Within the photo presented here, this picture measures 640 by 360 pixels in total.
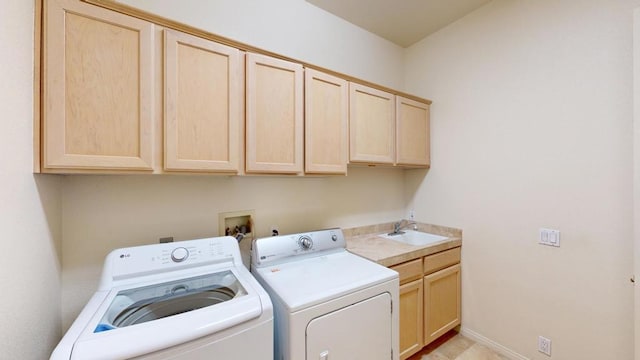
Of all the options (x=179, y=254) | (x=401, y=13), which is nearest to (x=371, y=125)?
(x=401, y=13)

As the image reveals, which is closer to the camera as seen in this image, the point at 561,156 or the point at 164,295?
the point at 164,295

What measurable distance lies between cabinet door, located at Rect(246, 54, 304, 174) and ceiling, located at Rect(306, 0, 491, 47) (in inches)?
39.8

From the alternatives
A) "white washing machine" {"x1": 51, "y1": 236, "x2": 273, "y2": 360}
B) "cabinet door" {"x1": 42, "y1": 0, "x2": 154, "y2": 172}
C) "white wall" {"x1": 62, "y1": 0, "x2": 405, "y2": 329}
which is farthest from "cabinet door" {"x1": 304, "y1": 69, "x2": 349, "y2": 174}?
"cabinet door" {"x1": 42, "y1": 0, "x2": 154, "y2": 172}

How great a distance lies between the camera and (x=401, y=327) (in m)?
1.74

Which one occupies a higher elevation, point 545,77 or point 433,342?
point 545,77

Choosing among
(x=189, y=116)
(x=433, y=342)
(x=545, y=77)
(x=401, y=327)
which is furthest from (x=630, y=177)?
(x=189, y=116)

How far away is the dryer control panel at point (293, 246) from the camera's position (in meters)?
1.52

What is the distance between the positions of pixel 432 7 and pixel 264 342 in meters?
2.69

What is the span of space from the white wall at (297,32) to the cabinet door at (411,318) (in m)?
1.95

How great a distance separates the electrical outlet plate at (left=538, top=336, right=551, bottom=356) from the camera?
1.72m

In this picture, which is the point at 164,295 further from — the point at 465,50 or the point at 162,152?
the point at 465,50

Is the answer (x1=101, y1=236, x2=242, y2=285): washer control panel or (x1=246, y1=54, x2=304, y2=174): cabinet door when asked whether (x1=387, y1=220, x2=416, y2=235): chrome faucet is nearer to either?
(x1=246, y1=54, x2=304, y2=174): cabinet door

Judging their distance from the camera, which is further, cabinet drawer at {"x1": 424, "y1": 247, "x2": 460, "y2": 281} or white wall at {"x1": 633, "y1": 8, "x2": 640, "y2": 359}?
cabinet drawer at {"x1": 424, "y1": 247, "x2": 460, "y2": 281}

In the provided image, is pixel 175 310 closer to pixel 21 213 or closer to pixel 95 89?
pixel 21 213
